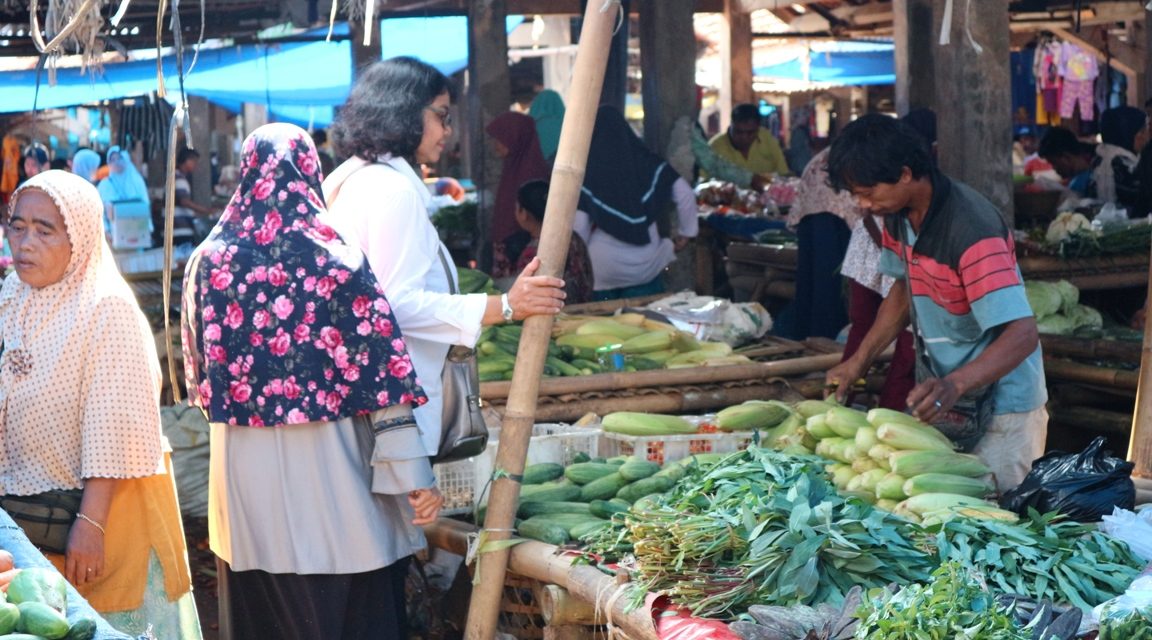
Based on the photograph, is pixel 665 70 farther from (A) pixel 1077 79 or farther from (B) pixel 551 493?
(A) pixel 1077 79

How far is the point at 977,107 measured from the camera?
19.4 ft

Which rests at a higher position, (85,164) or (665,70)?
(665,70)

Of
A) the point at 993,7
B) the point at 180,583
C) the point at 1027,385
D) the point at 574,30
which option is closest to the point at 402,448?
the point at 180,583

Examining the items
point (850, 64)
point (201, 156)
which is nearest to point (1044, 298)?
point (850, 64)

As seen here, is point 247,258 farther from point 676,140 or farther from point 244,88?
point 244,88

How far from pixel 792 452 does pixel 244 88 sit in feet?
36.8

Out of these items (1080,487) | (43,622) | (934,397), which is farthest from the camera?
(934,397)

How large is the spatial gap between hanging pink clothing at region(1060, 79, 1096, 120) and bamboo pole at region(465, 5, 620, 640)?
13.8 metres

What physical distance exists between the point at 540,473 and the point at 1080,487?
5.65 feet

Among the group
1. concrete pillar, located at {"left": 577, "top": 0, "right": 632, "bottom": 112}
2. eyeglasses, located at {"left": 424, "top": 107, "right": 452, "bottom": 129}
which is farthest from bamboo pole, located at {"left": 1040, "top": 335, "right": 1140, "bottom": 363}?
eyeglasses, located at {"left": 424, "top": 107, "right": 452, "bottom": 129}

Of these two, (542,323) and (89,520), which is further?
(542,323)

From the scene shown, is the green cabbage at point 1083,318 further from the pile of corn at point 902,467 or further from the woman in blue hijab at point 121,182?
the woman in blue hijab at point 121,182

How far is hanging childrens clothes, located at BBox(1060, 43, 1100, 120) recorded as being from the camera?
15820 millimetres

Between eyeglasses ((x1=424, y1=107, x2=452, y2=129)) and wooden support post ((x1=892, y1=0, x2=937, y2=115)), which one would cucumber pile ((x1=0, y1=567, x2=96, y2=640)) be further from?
wooden support post ((x1=892, y1=0, x2=937, y2=115))
